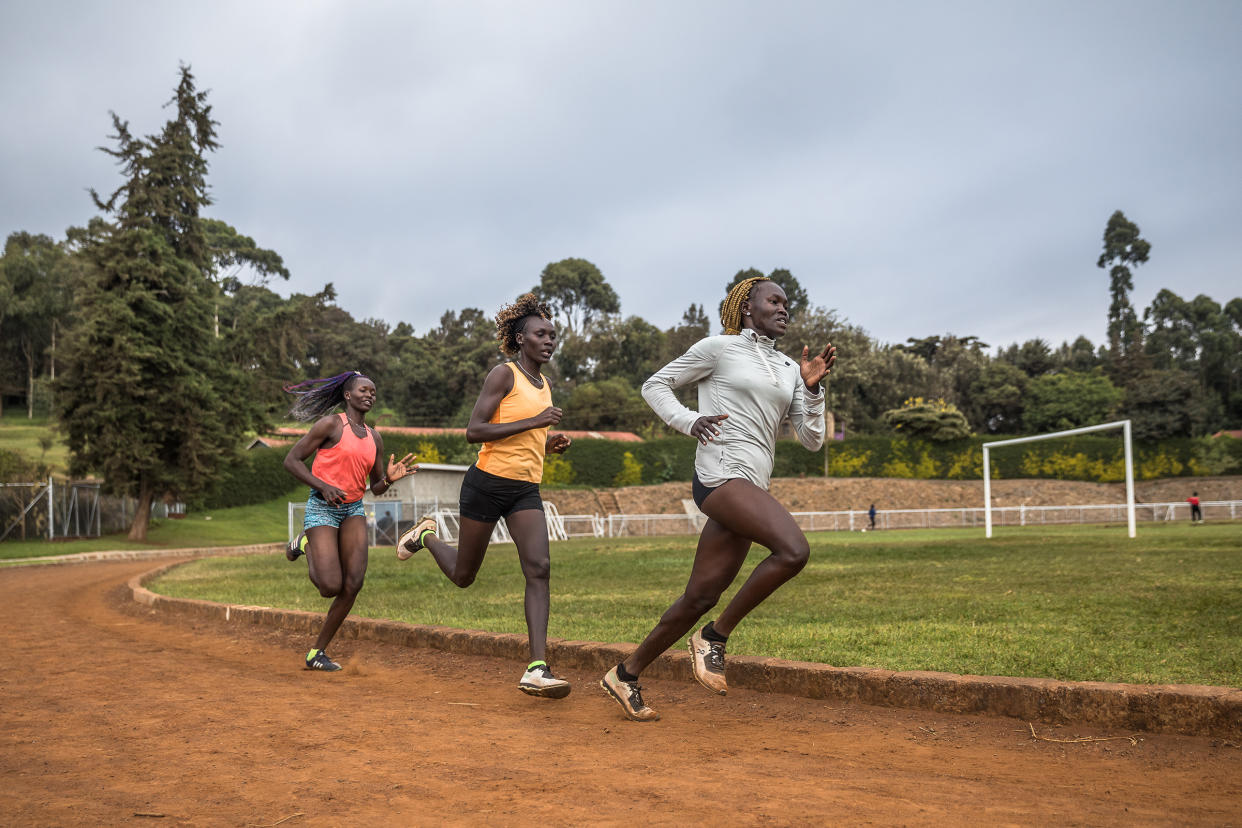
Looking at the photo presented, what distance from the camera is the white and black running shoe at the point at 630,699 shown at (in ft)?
14.8

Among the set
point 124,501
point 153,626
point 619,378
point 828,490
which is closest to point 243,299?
point 619,378

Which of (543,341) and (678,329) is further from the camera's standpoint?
(678,329)

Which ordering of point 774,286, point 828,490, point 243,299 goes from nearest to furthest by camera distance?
point 774,286 < point 828,490 < point 243,299

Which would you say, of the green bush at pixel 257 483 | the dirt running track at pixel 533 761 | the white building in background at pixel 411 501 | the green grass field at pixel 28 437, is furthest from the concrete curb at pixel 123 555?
the green grass field at pixel 28 437

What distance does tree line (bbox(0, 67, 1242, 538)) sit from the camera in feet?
103

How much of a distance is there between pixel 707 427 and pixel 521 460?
1.33 metres

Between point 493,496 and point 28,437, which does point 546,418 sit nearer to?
point 493,496

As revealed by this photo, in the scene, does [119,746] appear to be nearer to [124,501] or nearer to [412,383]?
[124,501]

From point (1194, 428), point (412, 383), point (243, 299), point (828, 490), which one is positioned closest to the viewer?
point (828, 490)

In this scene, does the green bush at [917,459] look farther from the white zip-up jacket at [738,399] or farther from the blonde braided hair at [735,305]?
the white zip-up jacket at [738,399]

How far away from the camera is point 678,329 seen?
79.6 m

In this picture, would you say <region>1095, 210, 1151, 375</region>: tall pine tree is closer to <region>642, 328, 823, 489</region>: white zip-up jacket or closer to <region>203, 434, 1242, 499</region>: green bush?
<region>203, 434, 1242, 499</region>: green bush

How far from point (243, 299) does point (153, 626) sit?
74093mm

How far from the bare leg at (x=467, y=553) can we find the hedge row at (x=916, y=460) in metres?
44.0
